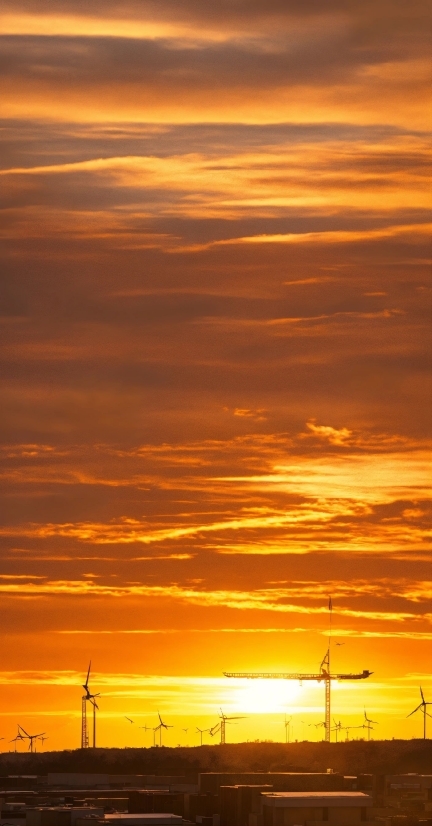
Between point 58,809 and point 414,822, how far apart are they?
36.2 m

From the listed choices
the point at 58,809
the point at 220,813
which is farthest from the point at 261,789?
the point at 58,809

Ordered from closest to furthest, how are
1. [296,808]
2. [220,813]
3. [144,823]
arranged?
[144,823] < [296,808] < [220,813]

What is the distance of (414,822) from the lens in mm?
183500

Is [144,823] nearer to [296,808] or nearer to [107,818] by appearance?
[107,818]

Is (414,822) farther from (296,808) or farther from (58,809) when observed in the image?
(58,809)

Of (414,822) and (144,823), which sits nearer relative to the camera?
(144,823)

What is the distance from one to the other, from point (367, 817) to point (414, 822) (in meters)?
5.23

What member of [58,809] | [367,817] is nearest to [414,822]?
[367,817]

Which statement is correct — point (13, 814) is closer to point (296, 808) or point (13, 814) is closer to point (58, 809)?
point (58, 809)

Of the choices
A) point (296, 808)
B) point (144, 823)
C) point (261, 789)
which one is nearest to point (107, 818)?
point (144, 823)

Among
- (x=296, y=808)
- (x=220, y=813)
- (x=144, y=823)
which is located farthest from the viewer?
(x=220, y=813)

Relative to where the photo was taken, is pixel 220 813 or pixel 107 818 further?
pixel 220 813

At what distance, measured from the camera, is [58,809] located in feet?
572

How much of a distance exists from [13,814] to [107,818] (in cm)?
2423
